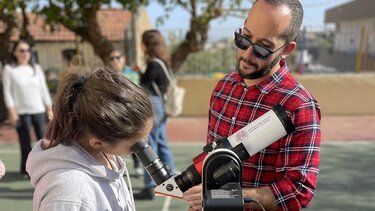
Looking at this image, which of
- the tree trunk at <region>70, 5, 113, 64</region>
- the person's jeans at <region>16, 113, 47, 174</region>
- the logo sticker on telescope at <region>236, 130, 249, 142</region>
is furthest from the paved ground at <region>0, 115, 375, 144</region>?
the logo sticker on telescope at <region>236, 130, 249, 142</region>

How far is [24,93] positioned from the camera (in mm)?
4004

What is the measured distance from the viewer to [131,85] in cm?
116

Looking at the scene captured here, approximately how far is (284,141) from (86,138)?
74 centimetres

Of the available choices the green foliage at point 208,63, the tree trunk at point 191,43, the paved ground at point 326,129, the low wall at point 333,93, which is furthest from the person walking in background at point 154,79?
the green foliage at point 208,63

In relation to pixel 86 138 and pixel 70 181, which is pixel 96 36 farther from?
pixel 70 181

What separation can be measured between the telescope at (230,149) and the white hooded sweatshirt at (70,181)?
6.0 inches

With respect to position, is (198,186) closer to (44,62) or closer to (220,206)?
(220,206)

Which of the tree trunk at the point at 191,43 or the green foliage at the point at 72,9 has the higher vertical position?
the green foliage at the point at 72,9

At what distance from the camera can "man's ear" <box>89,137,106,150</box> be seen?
114 cm

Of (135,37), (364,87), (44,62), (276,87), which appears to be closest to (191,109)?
(135,37)

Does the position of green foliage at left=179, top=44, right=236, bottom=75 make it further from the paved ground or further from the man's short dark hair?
the man's short dark hair

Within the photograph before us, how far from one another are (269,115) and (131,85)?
48 centimetres

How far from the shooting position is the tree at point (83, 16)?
6157mm

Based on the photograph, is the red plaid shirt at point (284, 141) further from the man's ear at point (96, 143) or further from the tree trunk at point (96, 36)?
the tree trunk at point (96, 36)
